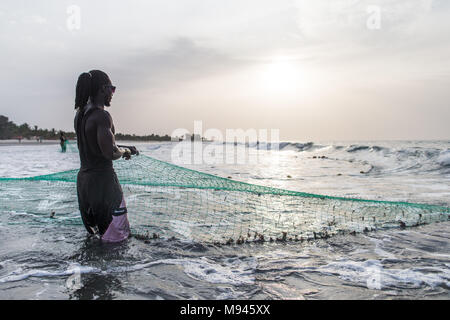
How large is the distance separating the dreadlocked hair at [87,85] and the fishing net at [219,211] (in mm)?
2157

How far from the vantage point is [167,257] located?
158 inches

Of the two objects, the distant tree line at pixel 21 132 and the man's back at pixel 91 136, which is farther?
the distant tree line at pixel 21 132

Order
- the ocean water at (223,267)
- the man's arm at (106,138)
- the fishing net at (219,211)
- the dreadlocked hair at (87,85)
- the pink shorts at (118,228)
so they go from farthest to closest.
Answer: the fishing net at (219,211) < the pink shorts at (118,228) < the dreadlocked hair at (87,85) < the man's arm at (106,138) < the ocean water at (223,267)

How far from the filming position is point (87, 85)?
3.97 metres

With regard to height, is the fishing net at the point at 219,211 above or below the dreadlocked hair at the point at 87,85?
below

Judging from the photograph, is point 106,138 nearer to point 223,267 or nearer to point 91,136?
point 91,136

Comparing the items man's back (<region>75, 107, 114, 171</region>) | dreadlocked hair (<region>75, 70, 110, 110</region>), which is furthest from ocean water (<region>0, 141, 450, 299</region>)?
dreadlocked hair (<region>75, 70, 110, 110</region>)

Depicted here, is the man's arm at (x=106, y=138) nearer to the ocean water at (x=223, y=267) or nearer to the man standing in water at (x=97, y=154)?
the man standing in water at (x=97, y=154)

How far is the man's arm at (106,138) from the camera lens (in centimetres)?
379

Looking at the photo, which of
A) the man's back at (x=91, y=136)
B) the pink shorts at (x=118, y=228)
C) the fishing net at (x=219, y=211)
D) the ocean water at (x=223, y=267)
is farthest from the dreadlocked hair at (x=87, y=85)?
the fishing net at (x=219, y=211)

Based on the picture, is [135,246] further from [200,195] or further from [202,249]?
[200,195]

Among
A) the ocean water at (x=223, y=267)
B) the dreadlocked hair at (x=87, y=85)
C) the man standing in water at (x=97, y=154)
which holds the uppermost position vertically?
the dreadlocked hair at (x=87, y=85)
